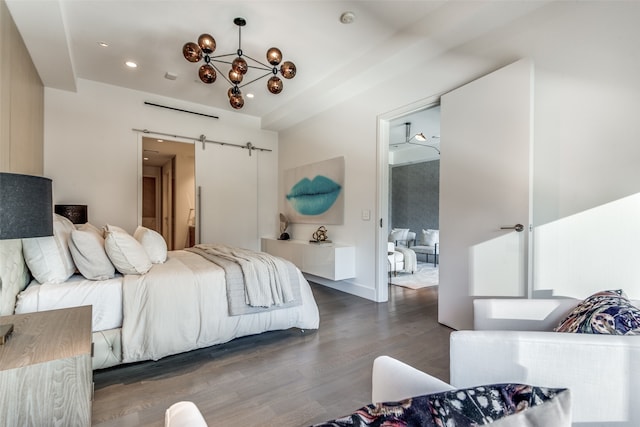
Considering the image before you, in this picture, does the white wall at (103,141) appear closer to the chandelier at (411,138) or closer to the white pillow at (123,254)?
the white pillow at (123,254)

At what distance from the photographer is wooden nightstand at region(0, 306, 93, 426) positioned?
3.37 feet

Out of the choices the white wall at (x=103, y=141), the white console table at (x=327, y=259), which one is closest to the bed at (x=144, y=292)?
the white console table at (x=327, y=259)

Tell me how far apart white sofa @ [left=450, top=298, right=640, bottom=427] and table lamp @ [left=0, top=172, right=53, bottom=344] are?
68.1 inches

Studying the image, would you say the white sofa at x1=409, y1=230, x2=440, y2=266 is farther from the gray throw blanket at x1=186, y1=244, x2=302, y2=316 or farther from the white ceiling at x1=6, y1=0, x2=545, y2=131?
the gray throw blanket at x1=186, y1=244, x2=302, y2=316

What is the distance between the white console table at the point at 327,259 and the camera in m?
3.88

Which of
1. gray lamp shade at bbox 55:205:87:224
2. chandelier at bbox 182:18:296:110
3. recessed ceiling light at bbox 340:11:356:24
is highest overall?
recessed ceiling light at bbox 340:11:356:24

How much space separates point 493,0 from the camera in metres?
2.22

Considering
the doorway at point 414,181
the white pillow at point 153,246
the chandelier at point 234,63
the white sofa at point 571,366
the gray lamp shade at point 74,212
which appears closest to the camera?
the white sofa at point 571,366

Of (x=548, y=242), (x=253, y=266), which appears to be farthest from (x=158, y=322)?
(x=548, y=242)

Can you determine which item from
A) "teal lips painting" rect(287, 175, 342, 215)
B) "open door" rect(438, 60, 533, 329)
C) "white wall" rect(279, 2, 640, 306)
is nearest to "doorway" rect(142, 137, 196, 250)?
"teal lips painting" rect(287, 175, 342, 215)

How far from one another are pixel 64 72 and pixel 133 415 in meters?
3.80

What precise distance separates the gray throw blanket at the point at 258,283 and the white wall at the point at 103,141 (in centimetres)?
247

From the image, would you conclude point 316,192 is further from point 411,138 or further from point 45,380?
point 45,380

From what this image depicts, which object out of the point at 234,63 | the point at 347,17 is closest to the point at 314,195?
the point at 234,63
